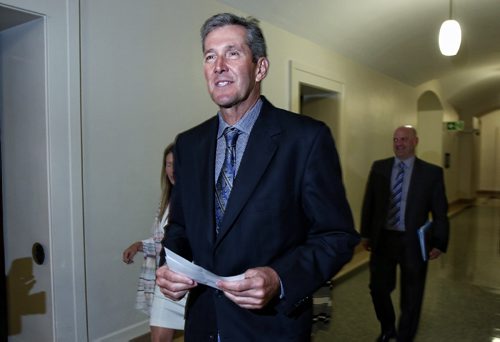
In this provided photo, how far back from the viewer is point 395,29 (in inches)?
245

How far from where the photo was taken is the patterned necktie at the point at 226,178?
1.46 m

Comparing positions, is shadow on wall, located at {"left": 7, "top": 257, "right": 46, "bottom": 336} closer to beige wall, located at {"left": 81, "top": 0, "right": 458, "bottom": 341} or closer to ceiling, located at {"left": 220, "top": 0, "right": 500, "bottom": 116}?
beige wall, located at {"left": 81, "top": 0, "right": 458, "bottom": 341}

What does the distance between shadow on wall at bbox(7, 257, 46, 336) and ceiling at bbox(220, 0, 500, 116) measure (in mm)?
3025

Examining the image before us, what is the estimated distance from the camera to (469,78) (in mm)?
11297

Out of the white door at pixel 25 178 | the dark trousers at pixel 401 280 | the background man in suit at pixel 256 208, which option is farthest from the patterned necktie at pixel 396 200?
the white door at pixel 25 178

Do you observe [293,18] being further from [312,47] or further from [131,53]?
[131,53]

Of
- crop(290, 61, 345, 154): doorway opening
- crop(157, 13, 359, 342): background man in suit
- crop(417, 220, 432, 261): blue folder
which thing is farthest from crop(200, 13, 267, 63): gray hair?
crop(290, 61, 345, 154): doorway opening

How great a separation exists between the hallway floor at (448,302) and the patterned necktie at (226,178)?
2815 mm

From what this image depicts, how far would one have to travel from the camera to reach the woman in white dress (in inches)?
98.3

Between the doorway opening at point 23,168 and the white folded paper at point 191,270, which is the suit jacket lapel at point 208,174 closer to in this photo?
the white folded paper at point 191,270

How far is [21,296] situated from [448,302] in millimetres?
4419

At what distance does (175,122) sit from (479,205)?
48.1ft

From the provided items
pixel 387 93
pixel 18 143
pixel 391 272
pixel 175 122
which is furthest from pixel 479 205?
pixel 18 143

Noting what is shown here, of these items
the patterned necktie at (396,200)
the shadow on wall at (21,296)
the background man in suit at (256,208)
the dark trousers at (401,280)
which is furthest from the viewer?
the patterned necktie at (396,200)
